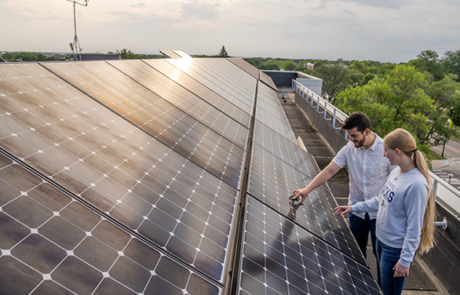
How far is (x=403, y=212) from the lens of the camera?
141 inches

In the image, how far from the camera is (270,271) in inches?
109

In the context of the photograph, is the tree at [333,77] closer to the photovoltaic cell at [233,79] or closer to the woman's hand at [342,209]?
the photovoltaic cell at [233,79]

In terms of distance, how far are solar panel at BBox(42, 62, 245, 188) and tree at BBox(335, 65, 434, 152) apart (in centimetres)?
3324

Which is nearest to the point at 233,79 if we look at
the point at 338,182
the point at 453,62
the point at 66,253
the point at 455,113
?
the point at 338,182

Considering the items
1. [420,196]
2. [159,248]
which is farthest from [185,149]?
[420,196]

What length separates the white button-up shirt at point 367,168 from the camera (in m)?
4.49

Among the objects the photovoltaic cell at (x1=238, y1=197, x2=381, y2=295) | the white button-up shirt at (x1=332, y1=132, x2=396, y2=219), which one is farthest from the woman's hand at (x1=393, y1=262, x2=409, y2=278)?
the white button-up shirt at (x1=332, y1=132, x2=396, y2=219)

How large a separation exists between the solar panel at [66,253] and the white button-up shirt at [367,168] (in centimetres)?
329

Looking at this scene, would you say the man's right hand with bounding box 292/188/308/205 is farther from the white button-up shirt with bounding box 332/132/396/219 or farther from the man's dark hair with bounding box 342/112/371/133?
the man's dark hair with bounding box 342/112/371/133

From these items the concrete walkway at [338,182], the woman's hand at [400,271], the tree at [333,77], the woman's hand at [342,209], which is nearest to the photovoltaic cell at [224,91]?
the concrete walkway at [338,182]

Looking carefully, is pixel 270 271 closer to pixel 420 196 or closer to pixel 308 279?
pixel 308 279

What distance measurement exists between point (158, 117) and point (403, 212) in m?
3.86

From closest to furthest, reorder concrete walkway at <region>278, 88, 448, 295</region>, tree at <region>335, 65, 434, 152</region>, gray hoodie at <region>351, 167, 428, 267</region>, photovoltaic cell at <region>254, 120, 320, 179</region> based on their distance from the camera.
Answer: gray hoodie at <region>351, 167, 428, 267</region> < concrete walkway at <region>278, 88, 448, 295</region> < photovoltaic cell at <region>254, 120, 320, 179</region> < tree at <region>335, 65, 434, 152</region>

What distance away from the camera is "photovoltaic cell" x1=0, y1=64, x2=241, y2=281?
7.96 ft
